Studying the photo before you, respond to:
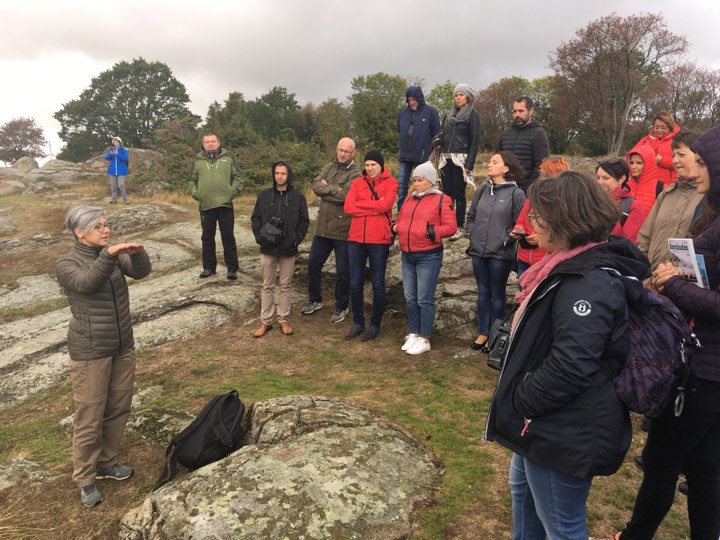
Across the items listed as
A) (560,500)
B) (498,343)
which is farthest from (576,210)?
(560,500)

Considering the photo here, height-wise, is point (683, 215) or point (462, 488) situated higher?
point (683, 215)

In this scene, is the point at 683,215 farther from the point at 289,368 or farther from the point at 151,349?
the point at 151,349

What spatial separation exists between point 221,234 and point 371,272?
3069 mm

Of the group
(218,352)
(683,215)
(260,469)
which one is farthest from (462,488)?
(218,352)

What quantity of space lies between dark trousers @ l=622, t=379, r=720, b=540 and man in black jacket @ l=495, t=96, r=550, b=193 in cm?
408

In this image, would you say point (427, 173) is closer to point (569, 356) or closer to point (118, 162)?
point (569, 356)

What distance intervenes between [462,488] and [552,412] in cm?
150

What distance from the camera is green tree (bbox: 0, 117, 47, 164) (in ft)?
174

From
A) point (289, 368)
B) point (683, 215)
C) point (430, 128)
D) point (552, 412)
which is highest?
point (430, 128)

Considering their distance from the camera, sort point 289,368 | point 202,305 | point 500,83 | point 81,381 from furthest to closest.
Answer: point 500,83 < point 202,305 < point 289,368 < point 81,381

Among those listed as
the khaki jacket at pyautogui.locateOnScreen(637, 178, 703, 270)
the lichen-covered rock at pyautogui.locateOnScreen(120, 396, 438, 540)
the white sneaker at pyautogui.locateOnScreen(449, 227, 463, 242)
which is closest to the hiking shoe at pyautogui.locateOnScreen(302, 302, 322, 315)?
the white sneaker at pyautogui.locateOnScreen(449, 227, 463, 242)

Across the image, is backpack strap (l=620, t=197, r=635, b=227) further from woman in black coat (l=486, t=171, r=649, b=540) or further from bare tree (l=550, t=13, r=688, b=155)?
bare tree (l=550, t=13, r=688, b=155)

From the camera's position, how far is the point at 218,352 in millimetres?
5988

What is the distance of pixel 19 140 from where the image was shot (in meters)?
53.8
